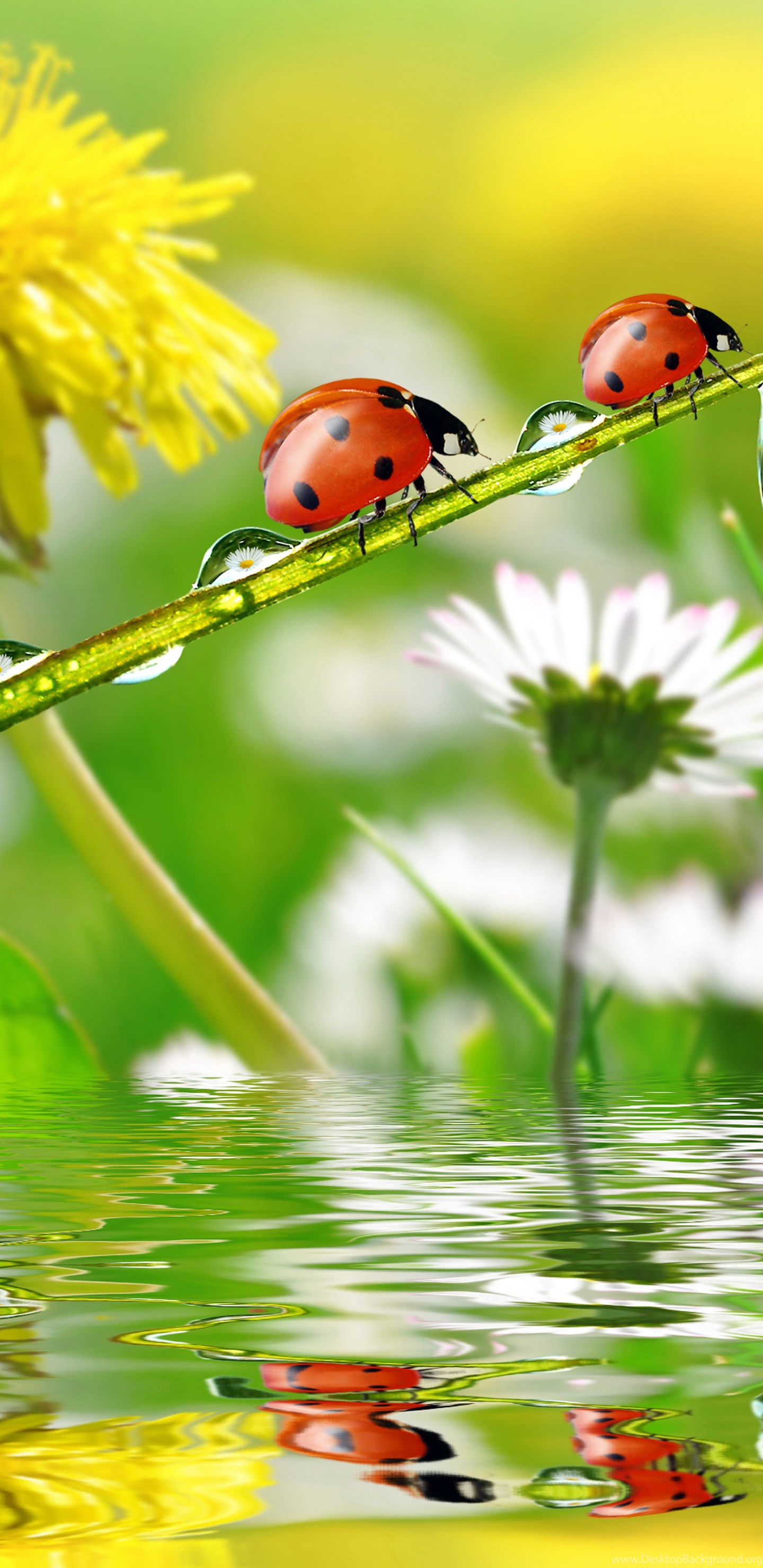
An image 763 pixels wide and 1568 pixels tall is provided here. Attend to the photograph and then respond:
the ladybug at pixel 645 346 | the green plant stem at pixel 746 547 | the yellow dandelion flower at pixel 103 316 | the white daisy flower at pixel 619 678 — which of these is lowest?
the ladybug at pixel 645 346

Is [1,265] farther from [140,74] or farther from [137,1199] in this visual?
[137,1199]

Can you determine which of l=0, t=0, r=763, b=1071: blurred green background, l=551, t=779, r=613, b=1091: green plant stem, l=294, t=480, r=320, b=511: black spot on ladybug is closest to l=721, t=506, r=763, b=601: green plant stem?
l=0, t=0, r=763, b=1071: blurred green background

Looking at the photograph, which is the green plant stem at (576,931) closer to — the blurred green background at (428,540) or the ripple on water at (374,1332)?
the blurred green background at (428,540)

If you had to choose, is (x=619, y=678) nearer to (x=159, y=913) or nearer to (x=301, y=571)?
(x=159, y=913)

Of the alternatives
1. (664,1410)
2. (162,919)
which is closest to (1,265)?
(162,919)

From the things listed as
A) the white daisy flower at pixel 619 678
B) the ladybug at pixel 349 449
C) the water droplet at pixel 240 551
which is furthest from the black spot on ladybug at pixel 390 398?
the white daisy flower at pixel 619 678

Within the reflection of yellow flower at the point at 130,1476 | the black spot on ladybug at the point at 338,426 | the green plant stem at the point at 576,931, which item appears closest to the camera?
the reflection of yellow flower at the point at 130,1476
